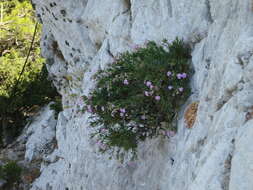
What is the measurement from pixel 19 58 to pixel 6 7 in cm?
282

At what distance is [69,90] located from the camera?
10.1 m

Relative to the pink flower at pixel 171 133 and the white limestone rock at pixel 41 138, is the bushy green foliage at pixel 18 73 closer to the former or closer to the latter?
the white limestone rock at pixel 41 138

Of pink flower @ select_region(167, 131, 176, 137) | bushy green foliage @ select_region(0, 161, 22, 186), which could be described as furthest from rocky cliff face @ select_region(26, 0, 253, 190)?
bushy green foliage @ select_region(0, 161, 22, 186)

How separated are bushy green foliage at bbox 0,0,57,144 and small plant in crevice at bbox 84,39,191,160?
1080 centimetres

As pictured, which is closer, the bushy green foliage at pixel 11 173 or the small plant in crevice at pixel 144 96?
the small plant in crevice at pixel 144 96

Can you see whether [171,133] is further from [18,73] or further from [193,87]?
[18,73]

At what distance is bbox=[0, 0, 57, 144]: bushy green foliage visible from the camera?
1477cm

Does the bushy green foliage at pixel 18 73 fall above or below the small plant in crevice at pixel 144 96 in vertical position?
above

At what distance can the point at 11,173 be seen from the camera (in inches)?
420

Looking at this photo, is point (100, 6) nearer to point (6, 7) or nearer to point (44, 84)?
point (44, 84)

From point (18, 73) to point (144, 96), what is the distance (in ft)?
38.7

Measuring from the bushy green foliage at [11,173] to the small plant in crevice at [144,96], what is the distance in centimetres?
686

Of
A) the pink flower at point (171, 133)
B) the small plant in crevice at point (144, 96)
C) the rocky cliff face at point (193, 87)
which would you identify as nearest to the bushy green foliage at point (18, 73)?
the rocky cliff face at point (193, 87)

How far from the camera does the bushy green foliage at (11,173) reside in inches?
419
